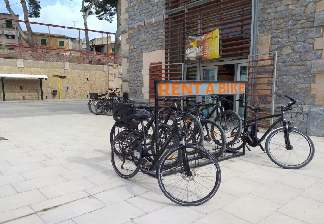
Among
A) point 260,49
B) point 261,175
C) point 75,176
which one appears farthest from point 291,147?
point 260,49

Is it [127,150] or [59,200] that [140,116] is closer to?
[127,150]

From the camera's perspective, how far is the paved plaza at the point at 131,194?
2.97 metres

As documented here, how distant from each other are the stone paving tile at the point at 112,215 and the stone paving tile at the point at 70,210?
0.32 feet

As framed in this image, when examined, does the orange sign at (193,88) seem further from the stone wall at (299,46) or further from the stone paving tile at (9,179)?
the stone wall at (299,46)

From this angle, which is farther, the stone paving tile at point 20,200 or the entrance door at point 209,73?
the entrance door at point 209,73

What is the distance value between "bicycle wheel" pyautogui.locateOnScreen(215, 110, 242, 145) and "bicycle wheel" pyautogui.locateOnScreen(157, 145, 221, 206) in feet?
4.67

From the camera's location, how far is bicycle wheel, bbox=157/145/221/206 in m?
3.28

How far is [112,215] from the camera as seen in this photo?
3.02 m

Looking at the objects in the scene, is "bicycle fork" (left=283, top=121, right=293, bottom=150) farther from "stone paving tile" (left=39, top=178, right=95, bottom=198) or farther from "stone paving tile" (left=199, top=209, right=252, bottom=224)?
"stone paving tile" (left=39, top=178, right=95, bottom=198)

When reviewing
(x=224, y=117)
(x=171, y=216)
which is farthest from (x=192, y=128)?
(x=171, y=216)

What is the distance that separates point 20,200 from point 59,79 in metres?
24.2

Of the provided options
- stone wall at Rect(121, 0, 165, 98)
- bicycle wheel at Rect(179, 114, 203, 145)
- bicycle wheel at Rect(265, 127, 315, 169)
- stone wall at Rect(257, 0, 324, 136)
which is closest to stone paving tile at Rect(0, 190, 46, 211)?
bicycle wheel at Rect(179, 114, 203, 145)

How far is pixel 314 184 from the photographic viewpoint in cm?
385

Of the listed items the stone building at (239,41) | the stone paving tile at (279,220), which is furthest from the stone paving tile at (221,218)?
the stone building at (239,41)
